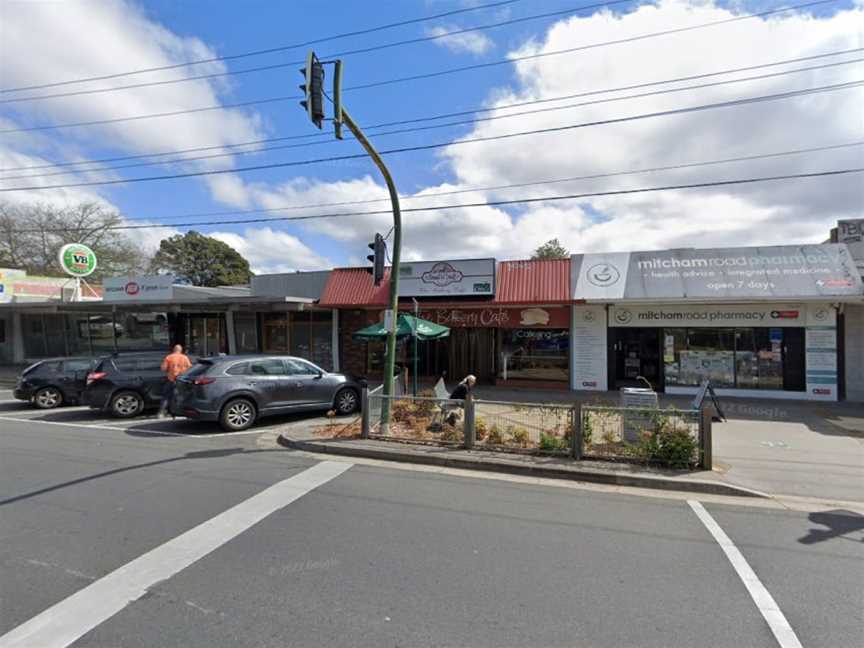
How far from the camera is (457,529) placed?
4383mm

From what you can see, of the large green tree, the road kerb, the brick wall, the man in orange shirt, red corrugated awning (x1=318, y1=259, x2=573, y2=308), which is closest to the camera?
the road kerb

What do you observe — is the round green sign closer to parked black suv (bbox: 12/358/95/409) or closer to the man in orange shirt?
parked black suv (bbox: 12/358/95/409)

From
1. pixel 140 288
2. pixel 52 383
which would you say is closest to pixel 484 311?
pixel 52 383

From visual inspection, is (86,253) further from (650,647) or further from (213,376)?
(650,647)

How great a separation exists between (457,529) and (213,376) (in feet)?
21.9

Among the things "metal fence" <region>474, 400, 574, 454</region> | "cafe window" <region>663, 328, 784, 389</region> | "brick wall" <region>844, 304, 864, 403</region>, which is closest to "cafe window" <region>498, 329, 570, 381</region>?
"cafe window" <region>663, 328, 784, 389</region>

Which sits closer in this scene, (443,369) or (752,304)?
(752,304)

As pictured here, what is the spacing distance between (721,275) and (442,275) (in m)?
8.33

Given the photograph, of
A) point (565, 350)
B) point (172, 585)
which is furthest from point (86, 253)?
point (172, 585)

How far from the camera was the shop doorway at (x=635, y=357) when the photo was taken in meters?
13.9

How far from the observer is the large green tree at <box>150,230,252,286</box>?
55844 mm

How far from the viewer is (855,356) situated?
12.4 metres

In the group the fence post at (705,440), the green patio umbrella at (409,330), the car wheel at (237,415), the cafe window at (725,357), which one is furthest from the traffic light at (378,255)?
the cafe window at (725,357)

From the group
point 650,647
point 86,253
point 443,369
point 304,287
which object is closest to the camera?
point 650,647
